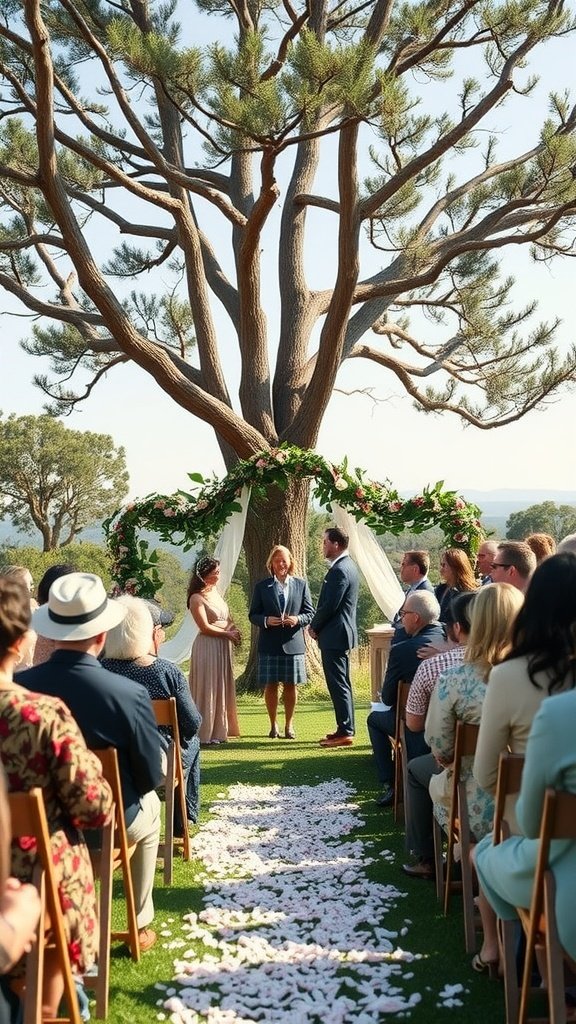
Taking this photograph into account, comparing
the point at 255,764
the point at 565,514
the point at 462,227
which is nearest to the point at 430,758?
the point at 255,764

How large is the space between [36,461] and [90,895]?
5159 cm

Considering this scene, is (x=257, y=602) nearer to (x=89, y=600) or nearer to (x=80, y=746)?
(x=89, y=600)

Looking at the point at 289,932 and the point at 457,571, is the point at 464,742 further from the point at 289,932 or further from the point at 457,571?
the point at 457,571

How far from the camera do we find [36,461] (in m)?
53.4

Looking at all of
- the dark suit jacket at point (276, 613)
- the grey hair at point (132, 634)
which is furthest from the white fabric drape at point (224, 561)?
the grey hair at point (132, 634)

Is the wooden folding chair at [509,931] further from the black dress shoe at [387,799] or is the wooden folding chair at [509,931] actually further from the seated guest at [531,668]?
the black dress shoe at [387,799]

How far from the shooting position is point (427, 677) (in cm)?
539

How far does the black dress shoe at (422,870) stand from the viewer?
5.61m

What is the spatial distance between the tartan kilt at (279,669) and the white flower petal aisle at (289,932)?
10.5 ft

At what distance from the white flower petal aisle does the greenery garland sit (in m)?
5.24

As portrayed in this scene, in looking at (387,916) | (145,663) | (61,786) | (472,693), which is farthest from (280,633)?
(61,786)

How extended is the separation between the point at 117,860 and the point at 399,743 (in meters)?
3.01

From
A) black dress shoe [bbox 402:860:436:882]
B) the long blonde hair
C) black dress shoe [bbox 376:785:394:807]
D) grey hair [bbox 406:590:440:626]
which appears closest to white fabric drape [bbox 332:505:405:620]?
black dress shoe [bbox 376:785:394:807]

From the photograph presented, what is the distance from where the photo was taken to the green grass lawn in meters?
3.94
